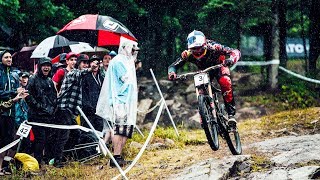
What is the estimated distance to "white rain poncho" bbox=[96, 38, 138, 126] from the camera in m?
7.55

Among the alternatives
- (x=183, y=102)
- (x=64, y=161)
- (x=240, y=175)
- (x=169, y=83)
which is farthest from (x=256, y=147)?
(x=169, y=83)

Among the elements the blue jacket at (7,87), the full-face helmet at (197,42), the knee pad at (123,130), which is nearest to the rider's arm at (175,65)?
the full-face helmet at (197,42)

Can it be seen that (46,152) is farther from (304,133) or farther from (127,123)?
(304,133)

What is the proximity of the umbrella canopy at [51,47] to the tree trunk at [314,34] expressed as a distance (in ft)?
33.0

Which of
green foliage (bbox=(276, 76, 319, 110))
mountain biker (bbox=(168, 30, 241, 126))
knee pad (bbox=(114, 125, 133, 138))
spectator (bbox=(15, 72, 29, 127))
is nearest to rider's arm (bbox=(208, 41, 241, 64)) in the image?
mountain biker (bbox=(168, 30, 241, 126))

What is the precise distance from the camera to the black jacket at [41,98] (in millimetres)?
7844

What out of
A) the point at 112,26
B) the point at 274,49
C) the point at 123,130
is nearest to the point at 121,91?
the point at 123,130

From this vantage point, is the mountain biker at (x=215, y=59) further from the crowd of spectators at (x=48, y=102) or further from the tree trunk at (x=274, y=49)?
the tree trunk at (x=274, y=49)

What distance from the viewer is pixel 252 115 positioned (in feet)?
50.2

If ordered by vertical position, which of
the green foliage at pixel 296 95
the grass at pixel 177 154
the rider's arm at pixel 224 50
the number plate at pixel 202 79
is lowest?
the grass at pixel 177 154

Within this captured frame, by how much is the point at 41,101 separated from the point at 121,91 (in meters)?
1.43

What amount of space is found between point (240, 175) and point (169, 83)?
41.3 ft

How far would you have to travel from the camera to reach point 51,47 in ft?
37.2

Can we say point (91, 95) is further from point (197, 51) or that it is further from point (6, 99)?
point (197, 51)
